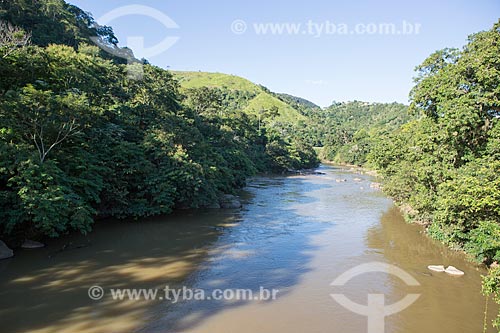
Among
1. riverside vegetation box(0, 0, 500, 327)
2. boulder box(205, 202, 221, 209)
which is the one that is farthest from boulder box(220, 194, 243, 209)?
riverside vegetation box(0, 0, 500, 327)

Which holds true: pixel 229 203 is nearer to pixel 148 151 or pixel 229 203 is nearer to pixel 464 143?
pixel 148 151

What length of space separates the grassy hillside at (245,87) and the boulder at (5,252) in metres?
113

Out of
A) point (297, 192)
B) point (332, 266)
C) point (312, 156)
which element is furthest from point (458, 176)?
point (312, 156)

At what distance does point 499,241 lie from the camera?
11.7 metres

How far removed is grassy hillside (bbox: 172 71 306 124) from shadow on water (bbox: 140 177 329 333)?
104857mm

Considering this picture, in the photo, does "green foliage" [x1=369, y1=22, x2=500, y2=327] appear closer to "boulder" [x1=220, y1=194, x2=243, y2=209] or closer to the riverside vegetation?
the riverside vegetation

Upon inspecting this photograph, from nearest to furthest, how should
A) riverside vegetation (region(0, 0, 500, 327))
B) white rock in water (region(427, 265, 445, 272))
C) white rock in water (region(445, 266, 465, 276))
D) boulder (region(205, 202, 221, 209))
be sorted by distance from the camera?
riverside vegetation (region(0, 0, 500, 327)) → white rock in water (region(445, 266, 465, 276)) → white rock in water (region(427, 265, 445, 272)) → boulder (region(205, 202, 221, 209))

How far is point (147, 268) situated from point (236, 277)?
3774mm

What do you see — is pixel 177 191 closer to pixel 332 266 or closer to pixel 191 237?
pixel 191 237

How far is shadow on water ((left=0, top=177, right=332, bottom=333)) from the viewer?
10539 millimetres

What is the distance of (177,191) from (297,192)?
17455 mm

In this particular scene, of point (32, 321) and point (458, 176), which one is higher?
point (458, 176)

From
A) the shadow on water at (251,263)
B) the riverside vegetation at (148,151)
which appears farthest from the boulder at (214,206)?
the shadow on water at (251,263)

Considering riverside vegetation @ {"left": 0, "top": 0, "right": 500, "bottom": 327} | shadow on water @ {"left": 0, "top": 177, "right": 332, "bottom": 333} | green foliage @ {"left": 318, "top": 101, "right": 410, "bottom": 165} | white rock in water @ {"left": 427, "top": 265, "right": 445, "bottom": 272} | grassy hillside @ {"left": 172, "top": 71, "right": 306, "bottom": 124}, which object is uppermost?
grassy hillside @ {"left": 172, "top": 71, "right": 306, "bottom": 124}
